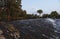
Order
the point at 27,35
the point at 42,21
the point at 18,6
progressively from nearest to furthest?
the point at 27,35, the point at 42,21, the point at 18,6

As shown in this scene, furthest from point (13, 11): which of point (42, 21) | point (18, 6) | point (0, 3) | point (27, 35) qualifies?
point (27, 35)

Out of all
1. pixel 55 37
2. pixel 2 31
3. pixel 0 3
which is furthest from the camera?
pixel 0 3

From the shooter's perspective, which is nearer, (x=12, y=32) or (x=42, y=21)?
(x=12, y=32)

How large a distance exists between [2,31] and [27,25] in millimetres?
1720

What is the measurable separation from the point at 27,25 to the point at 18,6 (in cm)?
1386

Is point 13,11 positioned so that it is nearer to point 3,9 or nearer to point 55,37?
point 3,9

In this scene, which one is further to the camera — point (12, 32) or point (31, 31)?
point (31, 31)

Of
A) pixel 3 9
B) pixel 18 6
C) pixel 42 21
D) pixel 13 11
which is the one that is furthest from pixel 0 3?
pixel 42 21

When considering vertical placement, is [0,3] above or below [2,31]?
above

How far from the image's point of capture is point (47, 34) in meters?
8.39

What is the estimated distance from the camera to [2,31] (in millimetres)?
7168

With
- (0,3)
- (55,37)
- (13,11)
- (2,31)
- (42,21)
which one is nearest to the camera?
(2,31)

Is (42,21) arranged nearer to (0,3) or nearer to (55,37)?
(55,37)

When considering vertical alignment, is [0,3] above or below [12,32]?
above
